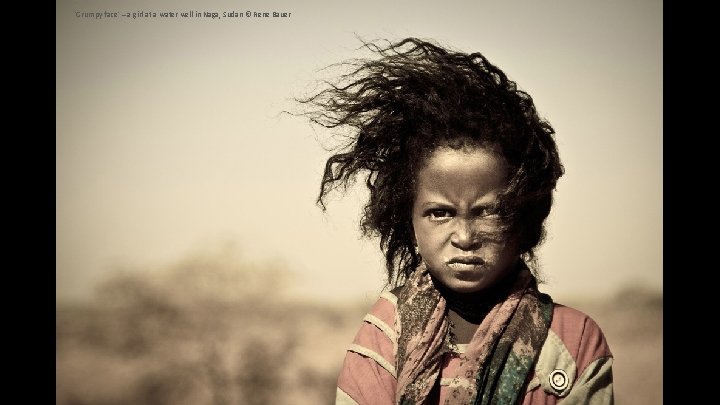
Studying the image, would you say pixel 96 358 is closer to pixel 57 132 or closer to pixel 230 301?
pixel 230 301

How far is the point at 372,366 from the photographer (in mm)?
2178

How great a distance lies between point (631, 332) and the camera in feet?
8.21

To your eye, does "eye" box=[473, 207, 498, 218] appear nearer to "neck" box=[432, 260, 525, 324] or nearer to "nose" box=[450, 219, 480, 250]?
"nose" box=[450, 219, 480, 250]

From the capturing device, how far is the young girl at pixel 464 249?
2.12 meters

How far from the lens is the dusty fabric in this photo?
210cm

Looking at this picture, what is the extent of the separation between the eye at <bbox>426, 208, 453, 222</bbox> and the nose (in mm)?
34

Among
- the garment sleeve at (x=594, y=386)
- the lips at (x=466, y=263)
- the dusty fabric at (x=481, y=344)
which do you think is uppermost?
the lips at (x=466, y=263)

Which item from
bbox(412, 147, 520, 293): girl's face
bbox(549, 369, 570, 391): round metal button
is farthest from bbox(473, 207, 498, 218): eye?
bbox(549, 369, 570, 391): round metal button

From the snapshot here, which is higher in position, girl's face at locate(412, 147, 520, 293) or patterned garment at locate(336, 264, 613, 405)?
girl's face at locate(412, 147, 520, 293)

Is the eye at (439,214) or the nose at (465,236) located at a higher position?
the eye at (439,214)

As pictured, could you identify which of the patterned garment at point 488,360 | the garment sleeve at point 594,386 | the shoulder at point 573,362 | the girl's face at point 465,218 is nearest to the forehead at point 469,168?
the girl's face at point 465,218

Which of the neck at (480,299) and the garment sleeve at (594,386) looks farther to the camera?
the neck at (480,299)

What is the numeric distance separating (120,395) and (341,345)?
2.23 feet

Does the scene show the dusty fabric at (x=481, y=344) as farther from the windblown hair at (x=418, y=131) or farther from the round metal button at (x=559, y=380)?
the windblown hair at (x=418, y=131)
